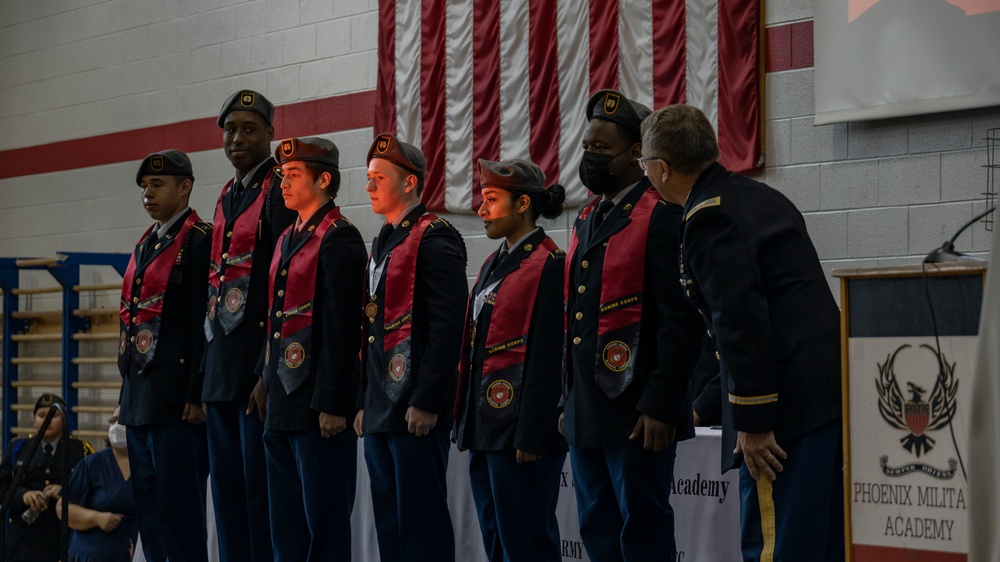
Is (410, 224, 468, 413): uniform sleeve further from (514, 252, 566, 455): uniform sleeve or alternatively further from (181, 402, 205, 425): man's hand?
(181, 402, 205, 425): man's hand

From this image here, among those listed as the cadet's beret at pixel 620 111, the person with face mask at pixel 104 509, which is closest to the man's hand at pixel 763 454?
the cadet's beret at pixel 620 111

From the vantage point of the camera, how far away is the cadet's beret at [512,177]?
3.54 m

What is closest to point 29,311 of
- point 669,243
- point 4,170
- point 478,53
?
point 4,170

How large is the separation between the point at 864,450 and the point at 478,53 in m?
4.65

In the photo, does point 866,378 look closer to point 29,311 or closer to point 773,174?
point 773,174

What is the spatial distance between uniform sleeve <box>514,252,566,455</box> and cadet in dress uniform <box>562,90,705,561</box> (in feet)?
0.60

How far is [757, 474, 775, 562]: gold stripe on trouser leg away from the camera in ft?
7.72

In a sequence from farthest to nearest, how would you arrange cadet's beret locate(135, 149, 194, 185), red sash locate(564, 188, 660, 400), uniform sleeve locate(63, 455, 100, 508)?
uniform sleeve locate(63, 455, 100, 508)
cadet's beret locate(135, 149, 194, 185)
red sash locate(564, 188, 660, 400)

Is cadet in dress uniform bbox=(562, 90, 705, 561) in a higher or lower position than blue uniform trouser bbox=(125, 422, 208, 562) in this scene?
higher

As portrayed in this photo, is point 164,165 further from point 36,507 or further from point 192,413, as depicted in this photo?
point 36,507

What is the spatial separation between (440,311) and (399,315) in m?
0.13

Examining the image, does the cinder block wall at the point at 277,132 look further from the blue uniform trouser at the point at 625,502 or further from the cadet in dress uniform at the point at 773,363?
the cadet in dress uniform at the point at 773,363

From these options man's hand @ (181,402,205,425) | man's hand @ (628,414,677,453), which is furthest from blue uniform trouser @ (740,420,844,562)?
man's hand @ (181,402,205,425)

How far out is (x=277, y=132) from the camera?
743 cm
